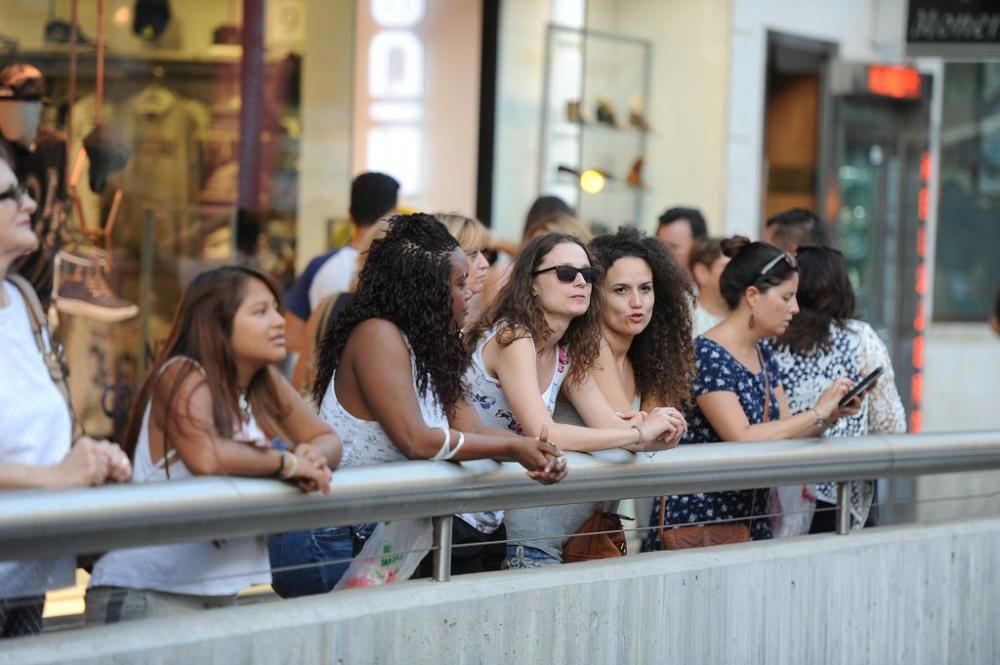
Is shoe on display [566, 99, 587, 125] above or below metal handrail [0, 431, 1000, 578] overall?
above

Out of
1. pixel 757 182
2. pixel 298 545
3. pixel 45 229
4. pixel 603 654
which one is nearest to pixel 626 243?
pixel 603 654

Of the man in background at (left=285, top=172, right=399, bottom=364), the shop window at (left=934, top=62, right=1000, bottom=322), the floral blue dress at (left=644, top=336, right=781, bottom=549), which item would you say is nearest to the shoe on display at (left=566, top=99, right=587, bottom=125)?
the man in background at (left=285, top=172, right=399, bottom=364)

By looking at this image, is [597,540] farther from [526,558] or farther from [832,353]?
[832,353]

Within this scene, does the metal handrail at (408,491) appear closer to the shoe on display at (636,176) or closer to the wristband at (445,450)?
the wristband at (445,450)

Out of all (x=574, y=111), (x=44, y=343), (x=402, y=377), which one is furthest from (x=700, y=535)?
(x=574, y=111)

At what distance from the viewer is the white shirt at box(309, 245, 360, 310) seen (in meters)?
8.42

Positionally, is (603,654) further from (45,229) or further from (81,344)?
(81,344)

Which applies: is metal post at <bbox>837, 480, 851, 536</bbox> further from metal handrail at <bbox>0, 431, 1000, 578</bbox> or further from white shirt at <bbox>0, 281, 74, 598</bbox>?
white shirt at <bbox>0, 281, 74, 598</bbox>

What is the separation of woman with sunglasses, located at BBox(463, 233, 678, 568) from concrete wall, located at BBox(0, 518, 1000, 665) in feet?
0.81

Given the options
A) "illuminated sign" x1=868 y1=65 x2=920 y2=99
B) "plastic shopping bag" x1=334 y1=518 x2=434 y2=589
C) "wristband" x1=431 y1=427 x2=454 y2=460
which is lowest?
"plastic shopping bag" x1=334 y1=518 x2=434 y2=589

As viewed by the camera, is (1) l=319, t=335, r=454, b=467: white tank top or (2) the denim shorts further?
(2) the denim shorts

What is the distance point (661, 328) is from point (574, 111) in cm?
720

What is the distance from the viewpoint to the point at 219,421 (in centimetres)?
430

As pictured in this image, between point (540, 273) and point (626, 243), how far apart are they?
0.54m
